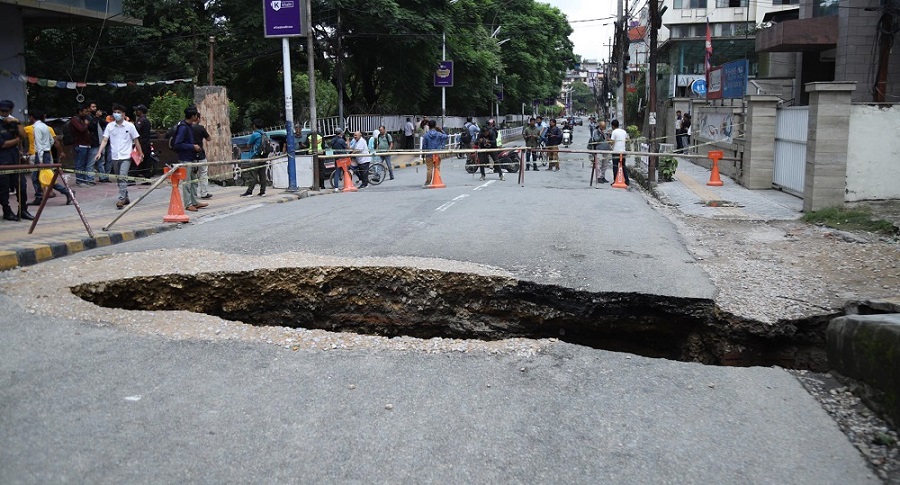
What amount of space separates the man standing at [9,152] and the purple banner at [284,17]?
25.3 feet

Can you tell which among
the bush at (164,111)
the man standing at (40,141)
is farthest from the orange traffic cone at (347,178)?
the bush at (164,111)

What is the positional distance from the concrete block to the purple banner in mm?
15286

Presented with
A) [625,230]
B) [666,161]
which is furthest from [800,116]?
[625,230]

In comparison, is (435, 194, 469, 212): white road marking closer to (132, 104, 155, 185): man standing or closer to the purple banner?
the purple banner

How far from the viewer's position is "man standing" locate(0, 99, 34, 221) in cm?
1080

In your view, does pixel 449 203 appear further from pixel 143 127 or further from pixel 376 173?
pixel 143 127

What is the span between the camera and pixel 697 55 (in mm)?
56125

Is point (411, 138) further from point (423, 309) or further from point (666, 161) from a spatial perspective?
point (423, 309)

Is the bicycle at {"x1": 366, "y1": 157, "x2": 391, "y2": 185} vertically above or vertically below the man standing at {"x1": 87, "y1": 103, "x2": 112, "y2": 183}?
below

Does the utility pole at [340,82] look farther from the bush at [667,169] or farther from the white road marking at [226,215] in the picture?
the white road marking at [226,215]

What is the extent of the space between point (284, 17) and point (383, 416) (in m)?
15.5

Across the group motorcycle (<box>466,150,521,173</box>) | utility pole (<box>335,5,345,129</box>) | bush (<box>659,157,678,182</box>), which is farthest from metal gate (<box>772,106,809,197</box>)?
utility pole (<box>335,5,345,129</box>)

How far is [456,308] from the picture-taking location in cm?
725

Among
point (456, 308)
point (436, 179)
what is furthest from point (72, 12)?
point (456, 308)
